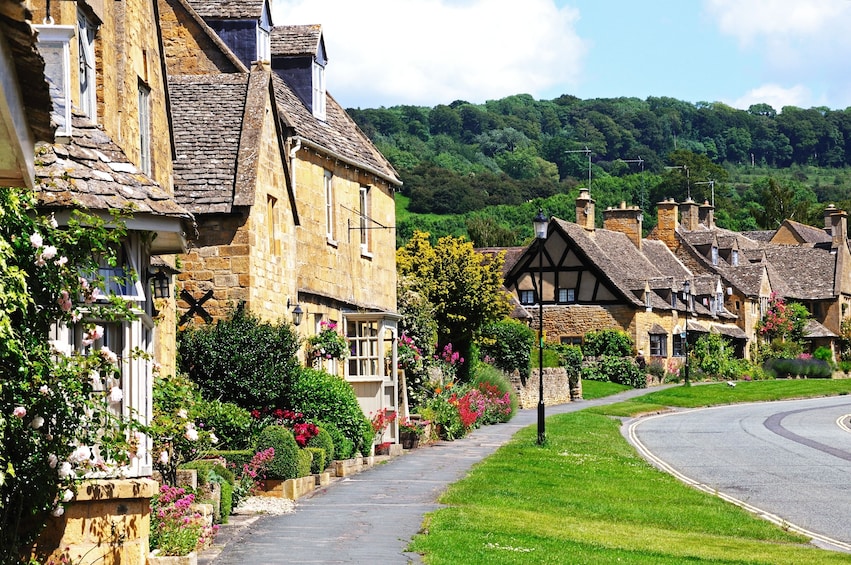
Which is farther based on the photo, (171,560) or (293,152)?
(293,152)

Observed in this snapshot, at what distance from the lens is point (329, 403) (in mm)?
23125

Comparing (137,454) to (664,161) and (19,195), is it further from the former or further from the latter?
(664,161)

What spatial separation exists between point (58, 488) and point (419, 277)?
3525cm

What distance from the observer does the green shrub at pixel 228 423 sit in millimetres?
18938

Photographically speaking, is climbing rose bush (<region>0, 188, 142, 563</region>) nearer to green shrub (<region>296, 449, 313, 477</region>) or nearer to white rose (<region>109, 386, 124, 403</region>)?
Result: white rose (<region>109, 386, 124, 403</region>)

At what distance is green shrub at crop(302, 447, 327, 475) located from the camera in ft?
66.4

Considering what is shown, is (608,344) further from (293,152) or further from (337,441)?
(337,441)

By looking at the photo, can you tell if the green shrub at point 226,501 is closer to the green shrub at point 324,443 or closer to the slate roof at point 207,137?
the green shrub at point 324,443

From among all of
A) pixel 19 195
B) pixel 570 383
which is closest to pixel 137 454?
pixel 19 195

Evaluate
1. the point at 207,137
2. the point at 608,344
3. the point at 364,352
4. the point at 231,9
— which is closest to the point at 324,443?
the point at 207,137

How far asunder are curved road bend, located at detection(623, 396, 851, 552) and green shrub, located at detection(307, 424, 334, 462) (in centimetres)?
709

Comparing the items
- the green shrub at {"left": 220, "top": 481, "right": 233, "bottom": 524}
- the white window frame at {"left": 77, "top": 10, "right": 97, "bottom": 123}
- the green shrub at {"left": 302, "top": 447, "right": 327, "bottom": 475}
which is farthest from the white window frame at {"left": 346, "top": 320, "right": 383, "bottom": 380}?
the white window frame at {"left": 77, "top": 10, "right": 97, "bottom": 123}

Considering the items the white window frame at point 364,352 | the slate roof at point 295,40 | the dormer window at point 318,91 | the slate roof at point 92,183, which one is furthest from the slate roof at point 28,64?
the dormer window at point 318,91

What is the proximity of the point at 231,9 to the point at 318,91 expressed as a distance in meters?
4.08
